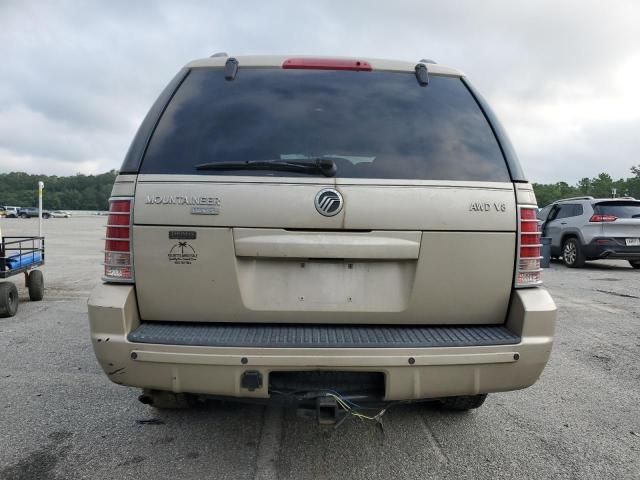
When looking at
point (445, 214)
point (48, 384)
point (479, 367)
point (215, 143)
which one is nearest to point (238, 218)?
point (215, 143)

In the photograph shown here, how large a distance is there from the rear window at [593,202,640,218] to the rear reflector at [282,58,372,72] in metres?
11.6

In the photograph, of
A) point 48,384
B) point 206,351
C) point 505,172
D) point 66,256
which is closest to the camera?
point 206,351

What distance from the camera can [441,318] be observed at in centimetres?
232

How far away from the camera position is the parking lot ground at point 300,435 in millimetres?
2537

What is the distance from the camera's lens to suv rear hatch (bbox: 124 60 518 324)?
2213mm

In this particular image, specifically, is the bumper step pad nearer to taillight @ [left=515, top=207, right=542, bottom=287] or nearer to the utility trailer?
taillight @ [left=515, top=207, right=542, bottom=287]

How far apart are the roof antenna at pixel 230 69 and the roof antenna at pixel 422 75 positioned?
1020 mm

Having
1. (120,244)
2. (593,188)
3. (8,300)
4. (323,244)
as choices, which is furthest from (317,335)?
(593,188)

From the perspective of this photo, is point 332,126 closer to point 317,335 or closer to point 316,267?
point 316,267

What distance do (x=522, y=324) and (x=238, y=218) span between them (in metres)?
1.46

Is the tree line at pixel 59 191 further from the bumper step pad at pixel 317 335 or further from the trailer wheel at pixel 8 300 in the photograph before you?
the bumper step pad at pixel 317 335

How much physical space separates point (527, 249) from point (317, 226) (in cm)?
107

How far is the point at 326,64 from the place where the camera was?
260 cm

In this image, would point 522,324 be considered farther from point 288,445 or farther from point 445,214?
point 288,445
